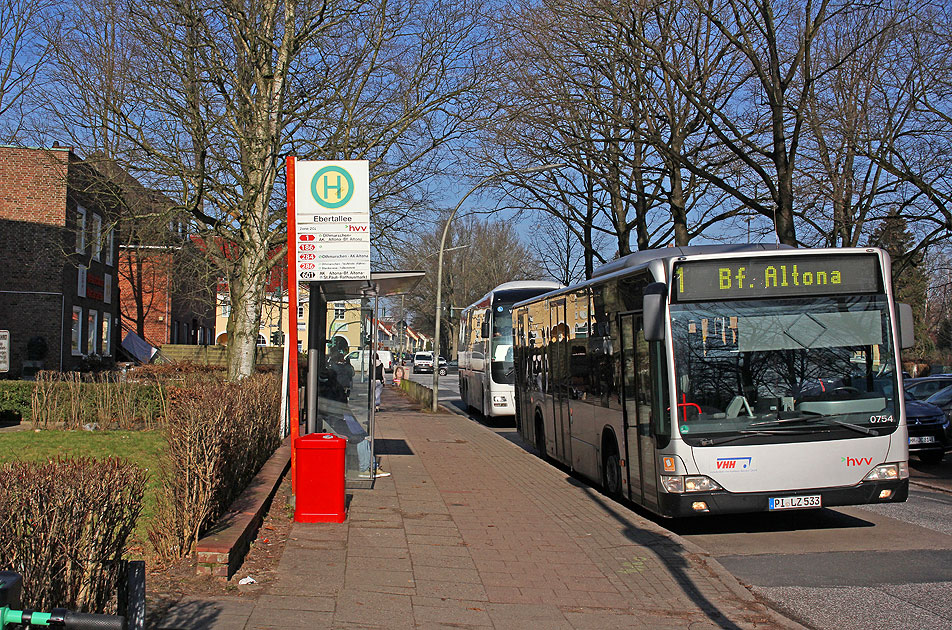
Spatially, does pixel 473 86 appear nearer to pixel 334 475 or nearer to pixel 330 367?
pixel 330 367

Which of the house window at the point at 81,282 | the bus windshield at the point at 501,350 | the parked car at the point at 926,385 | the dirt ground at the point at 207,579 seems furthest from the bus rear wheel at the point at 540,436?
the house window at the point at 81,282

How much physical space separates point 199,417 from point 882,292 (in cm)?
660

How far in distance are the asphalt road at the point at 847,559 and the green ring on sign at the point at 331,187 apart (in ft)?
16.6

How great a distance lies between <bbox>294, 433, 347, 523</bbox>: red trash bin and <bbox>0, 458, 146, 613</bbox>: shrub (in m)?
3.77

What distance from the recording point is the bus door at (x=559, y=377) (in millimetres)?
13445

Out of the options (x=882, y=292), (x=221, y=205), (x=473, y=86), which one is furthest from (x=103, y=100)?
(x=882, y=292)

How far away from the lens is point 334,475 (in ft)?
28.2

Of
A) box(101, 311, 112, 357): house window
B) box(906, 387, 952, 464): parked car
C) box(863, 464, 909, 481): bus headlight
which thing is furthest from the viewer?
box(101, 311, 112, 357): house window

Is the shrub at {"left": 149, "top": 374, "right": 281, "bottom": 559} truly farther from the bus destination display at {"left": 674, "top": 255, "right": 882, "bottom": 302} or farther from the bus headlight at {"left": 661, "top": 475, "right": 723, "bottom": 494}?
the bus destination display at {"left": 674, "top": 255, "right": 882, "bottom": 302}

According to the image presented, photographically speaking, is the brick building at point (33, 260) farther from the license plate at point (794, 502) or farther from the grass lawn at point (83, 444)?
the license plate at point (794, 502)

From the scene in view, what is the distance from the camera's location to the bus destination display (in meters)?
8.71

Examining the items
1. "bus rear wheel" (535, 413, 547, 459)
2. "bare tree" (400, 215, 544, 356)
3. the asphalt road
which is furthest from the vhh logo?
"bare tree" (400, 215, 544, 356)

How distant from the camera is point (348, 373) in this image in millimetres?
11938

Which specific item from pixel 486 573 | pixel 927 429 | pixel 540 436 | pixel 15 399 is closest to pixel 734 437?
pixel 486 573
